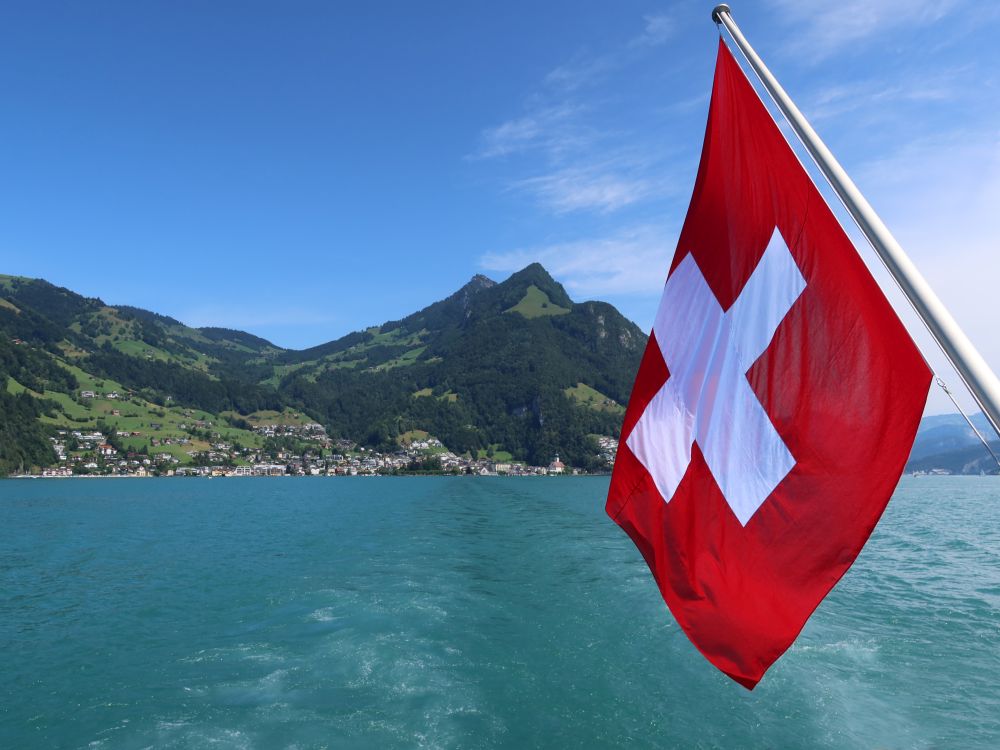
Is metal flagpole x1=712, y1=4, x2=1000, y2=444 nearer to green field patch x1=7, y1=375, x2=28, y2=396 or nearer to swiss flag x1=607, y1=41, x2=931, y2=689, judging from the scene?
swiss flag x1=607, y1=41, x2=931, y2=689

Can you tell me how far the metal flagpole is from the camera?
9.17ft

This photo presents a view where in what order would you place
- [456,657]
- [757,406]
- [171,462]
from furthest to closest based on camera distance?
[171,462], [456,657], [757,406]

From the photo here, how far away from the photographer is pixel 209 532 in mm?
43344

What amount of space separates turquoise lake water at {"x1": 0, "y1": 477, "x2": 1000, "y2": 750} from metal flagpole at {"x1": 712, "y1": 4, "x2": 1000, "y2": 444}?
31.5ft

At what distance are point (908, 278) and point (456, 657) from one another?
14.2 m

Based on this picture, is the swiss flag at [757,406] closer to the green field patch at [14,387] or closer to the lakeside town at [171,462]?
the lakeside town at [171,462]

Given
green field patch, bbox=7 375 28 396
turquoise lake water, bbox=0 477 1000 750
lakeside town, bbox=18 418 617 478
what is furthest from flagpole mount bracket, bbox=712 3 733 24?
green field patch, bbox=7 375 28 396

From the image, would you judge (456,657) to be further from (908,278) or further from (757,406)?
(908,278)

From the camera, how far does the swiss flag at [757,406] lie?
375 centimetres

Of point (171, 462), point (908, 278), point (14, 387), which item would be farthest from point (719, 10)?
point (14, 387)

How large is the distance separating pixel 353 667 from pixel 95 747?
16.6ft

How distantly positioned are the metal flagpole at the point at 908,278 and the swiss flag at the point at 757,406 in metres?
0.56

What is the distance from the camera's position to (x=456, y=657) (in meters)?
14.9

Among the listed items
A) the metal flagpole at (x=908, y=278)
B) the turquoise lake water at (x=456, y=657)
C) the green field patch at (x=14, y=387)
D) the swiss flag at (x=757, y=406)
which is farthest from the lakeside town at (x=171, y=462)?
the metal flagpole at (x=908, y=278)
